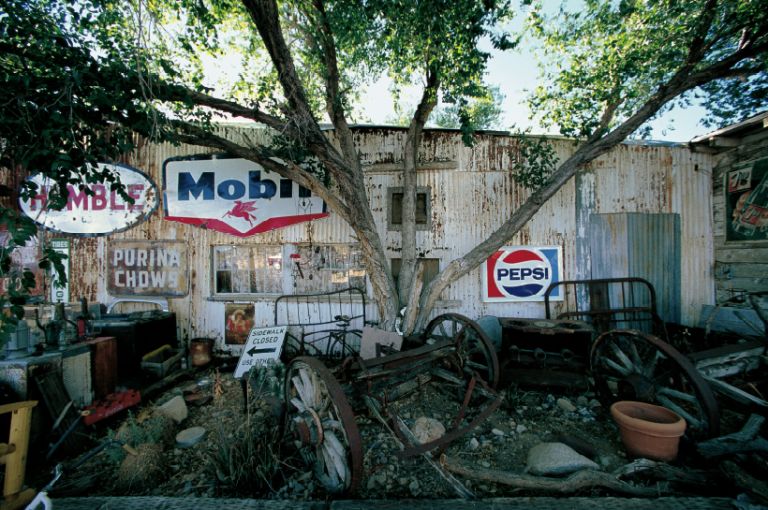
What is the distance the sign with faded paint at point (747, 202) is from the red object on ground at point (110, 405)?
1027 cm

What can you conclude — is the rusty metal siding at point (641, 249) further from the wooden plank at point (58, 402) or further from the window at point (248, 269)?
the wooden plank at point (58, 402)

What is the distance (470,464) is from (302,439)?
5.36ft

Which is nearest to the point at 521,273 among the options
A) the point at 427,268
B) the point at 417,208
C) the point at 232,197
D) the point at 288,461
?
the point at 427,268

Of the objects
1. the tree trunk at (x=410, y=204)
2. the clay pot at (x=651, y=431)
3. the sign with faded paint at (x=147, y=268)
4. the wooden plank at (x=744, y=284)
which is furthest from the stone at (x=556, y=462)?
the sign with faded paint at (x=147, y=268)

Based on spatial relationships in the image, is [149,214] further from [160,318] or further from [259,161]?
[259,161]

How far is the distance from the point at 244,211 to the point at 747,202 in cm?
928

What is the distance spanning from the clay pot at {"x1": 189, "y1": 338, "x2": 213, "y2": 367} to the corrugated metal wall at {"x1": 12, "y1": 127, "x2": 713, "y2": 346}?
102 inches

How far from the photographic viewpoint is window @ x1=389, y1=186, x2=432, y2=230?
6.35 metres

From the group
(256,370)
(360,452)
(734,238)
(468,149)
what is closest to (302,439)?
(360,452)

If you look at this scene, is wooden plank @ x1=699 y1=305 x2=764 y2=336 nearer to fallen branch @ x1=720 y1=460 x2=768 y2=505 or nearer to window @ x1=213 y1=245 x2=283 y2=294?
fallen branch @ x1=720 y1=460 x2=768 y2=505

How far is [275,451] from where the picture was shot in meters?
3.35

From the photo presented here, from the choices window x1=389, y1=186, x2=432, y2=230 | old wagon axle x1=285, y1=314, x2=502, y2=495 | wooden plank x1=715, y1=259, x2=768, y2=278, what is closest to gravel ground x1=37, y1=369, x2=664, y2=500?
old wagon axle x1=285, y1=314, x2=502, y2=495

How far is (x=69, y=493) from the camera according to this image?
297 cm

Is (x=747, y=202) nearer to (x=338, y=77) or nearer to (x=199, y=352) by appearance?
(x=338, y=77)
